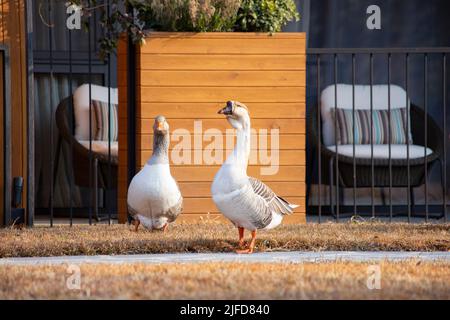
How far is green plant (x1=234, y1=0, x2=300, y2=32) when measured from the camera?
8.16 metres

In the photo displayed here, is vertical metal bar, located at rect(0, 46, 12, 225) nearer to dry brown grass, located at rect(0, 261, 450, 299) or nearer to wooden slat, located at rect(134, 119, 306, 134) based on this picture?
wooden slat, located at rect(134, 119, 306, 134)

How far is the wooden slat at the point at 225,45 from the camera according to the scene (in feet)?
26.1

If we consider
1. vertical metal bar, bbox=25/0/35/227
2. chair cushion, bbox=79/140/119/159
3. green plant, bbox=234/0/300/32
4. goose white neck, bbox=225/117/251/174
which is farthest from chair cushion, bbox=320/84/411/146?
goose white neck, bbox=225/117/251/174

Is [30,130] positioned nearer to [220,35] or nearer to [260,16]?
[220,35]

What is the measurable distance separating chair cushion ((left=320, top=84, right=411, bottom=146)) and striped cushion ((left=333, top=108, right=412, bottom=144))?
0.25 ft

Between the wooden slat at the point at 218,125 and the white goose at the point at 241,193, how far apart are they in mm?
1642

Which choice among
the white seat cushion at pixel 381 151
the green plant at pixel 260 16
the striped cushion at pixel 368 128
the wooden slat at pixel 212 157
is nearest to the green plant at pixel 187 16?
the green plant at pixel 260 16
